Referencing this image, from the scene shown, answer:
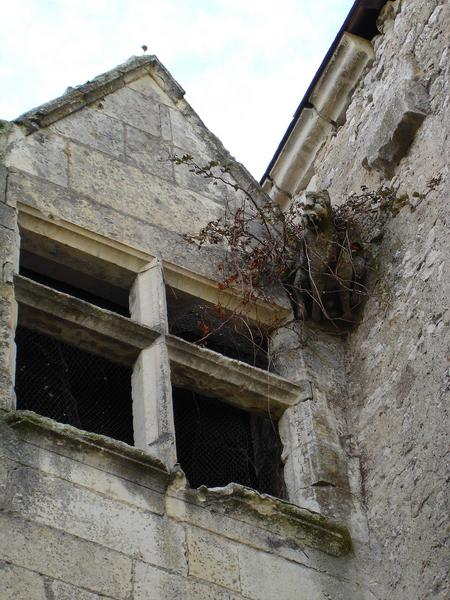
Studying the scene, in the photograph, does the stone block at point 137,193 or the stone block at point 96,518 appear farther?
the stone block at point 137,193

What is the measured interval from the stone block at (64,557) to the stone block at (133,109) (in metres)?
2.66

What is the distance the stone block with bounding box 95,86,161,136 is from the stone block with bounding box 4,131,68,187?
499 mm

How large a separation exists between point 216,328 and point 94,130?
46.7 inches

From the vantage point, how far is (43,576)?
151 inches

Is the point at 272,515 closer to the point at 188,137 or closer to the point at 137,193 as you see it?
the point at 137,193

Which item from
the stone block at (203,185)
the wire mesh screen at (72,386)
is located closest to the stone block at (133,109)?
the stone block at (203,185)

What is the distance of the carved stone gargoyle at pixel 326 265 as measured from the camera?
5.43 metres

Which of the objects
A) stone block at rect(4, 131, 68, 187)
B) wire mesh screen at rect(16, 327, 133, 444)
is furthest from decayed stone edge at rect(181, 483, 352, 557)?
stone block at rect(4, 131, 68, 187)

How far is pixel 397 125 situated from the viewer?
Result: 5.55 metres

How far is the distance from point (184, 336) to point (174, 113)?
1.35 m

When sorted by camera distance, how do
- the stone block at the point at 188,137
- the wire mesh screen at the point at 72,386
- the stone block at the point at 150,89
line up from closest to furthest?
the wire mesh screen at the point at 72,386, the stone block at the point at 188,137, the stone block at the point at 150,89

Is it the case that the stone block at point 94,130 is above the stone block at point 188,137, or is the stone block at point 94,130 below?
below

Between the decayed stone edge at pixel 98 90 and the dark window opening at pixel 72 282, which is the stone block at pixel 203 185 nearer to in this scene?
the decayed stone edge at pixel 98 90

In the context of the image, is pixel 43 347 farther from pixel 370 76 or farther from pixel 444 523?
pixel 370 76
